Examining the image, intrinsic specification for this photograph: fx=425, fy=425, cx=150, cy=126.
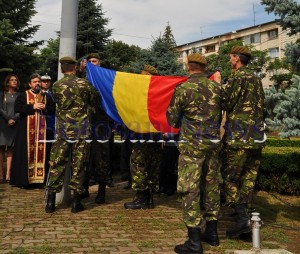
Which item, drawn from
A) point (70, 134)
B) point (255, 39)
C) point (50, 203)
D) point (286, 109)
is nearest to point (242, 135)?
point (286, 109)

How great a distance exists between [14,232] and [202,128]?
2453mm

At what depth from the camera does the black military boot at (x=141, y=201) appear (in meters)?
6.37

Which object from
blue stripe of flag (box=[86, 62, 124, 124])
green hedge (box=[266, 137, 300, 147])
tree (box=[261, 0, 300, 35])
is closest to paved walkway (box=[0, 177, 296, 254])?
blue stripe of flag (box=[86, 62, 124, 124])

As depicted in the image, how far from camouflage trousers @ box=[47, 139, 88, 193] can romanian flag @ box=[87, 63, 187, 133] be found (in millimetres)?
776

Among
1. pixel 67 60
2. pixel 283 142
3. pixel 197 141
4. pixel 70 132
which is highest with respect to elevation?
pixel 67 60

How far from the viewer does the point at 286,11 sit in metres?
5.49

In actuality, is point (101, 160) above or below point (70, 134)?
below

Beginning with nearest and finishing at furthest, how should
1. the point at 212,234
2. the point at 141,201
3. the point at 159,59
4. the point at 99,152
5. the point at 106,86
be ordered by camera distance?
the point at 212,234, the point at 141,201, the point at 106,86, the point at 99,152, the point at 159,59

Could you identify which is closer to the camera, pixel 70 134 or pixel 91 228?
pixel 91 228

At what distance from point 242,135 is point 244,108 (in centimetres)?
32

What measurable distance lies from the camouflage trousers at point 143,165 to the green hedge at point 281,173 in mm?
2543

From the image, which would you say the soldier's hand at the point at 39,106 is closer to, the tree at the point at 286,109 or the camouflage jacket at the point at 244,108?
the camouflage jacket at the point at 244,108

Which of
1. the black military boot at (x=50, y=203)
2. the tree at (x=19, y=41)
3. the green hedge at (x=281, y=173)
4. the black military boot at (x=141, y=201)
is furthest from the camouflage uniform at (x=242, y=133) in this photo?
the tree at (x=19, y=41)

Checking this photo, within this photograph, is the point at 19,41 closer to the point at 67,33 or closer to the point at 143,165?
the point at 67,33
